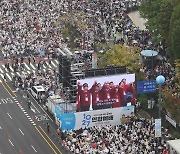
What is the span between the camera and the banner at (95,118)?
76.8 m

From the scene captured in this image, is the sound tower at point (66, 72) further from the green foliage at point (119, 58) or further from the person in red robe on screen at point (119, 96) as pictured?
the green foliage at point (119, 58)

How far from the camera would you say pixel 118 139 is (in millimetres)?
75312

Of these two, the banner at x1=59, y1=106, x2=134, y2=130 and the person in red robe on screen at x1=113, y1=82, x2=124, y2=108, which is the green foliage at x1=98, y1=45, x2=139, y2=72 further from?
the banner at x1=59, y1=106, x2=134, y2=130

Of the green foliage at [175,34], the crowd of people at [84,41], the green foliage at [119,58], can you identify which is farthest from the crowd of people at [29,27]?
the green foliage at [175,34]

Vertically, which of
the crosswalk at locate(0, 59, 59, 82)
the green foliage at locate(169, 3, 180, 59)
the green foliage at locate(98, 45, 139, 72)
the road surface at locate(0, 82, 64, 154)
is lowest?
the road surface at locate(0, 82, 64, 154)

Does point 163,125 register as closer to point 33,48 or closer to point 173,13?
point 173,13

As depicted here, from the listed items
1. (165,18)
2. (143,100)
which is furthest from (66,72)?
(165,18)

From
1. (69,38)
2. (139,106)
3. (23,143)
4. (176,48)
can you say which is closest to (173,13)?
(176,48)

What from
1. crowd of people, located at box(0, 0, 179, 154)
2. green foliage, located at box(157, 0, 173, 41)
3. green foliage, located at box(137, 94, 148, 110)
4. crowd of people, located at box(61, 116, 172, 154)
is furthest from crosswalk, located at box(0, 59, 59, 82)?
crowd of people, located at box(61, 116, 172, 154)

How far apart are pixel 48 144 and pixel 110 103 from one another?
860 centimetres

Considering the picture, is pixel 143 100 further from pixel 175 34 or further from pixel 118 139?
pixel 175 34

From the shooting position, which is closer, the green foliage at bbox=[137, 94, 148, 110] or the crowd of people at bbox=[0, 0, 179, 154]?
the crowd of people at bbox=[0, 0, 179, 154]

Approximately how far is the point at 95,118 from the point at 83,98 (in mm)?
3003

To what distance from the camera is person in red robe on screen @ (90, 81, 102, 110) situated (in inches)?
3046
